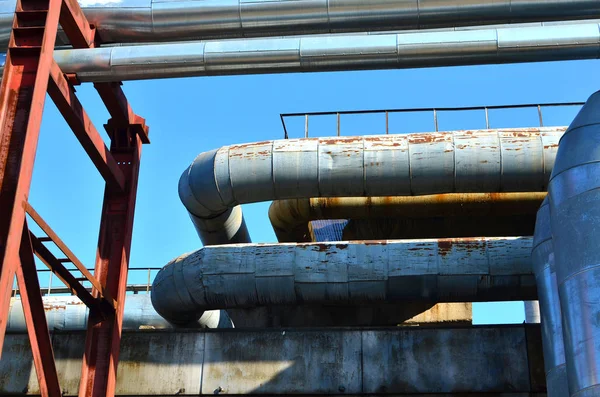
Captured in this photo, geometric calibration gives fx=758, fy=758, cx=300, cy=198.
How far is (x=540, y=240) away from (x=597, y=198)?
5.73ft

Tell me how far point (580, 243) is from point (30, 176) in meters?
6.45

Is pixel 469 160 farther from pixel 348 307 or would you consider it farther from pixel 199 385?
pixel 199 385

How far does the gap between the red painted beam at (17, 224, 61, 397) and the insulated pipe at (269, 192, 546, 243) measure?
5222 mm

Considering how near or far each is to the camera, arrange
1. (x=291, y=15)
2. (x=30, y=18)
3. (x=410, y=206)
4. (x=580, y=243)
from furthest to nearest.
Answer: (x=410, y=206)
(x=291, y=15)
(x=30, y=18)
(x=580, y=243)

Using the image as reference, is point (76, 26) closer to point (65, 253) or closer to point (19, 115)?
point (19, 115)

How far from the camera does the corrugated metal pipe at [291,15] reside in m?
10.3

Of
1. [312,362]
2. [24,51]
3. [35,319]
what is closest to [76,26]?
[24,51]

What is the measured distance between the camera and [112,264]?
12.4 m

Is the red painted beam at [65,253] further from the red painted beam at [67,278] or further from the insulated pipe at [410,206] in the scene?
the insulated pipe at [410,206]

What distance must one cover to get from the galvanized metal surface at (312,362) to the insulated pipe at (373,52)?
4369 mm

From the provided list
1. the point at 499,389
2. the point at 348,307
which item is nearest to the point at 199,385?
the point at 348,307

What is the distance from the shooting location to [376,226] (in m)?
15.3

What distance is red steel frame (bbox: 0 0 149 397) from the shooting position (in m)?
9.10

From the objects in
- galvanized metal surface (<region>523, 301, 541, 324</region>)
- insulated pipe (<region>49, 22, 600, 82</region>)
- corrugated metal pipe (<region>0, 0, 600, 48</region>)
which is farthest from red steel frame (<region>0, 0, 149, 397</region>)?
galvanized metal surface (<region>523, 301, 541, 324</region>)
